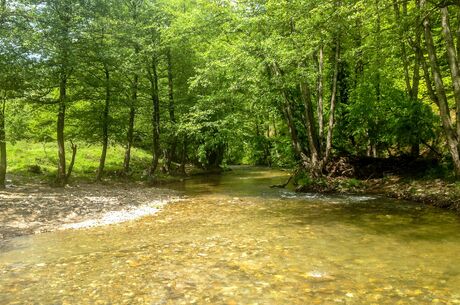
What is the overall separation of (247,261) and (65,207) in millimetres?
8587

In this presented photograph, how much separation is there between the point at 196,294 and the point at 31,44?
14050 mm

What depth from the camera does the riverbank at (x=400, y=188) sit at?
13359 mm

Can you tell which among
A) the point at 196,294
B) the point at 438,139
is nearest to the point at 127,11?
the point at 438,139

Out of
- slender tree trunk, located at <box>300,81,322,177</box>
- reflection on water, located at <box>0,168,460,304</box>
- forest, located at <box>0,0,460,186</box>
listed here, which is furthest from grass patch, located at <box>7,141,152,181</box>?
slender tree trunk, located at <box>300,81,322,177</box>

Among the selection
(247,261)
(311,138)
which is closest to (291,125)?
(311,138)

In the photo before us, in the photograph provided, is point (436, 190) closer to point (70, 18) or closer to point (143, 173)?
point (70, 18)

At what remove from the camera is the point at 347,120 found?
2169 centimetres

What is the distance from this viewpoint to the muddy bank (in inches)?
450

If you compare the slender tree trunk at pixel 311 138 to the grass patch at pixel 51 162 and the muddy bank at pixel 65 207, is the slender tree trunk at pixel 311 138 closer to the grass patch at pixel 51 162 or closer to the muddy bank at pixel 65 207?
the muddy bank at pixel 65 207

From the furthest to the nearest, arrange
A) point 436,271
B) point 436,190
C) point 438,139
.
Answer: point 438,139, point 436,190, point 436,271

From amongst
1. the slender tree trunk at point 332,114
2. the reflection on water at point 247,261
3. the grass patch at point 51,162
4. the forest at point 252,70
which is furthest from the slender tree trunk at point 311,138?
the grass patch at point 51,162

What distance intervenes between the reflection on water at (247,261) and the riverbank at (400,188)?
0.91m

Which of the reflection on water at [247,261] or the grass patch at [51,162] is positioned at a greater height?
the grass patch at [51,162]

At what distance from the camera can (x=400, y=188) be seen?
16.8 meters
